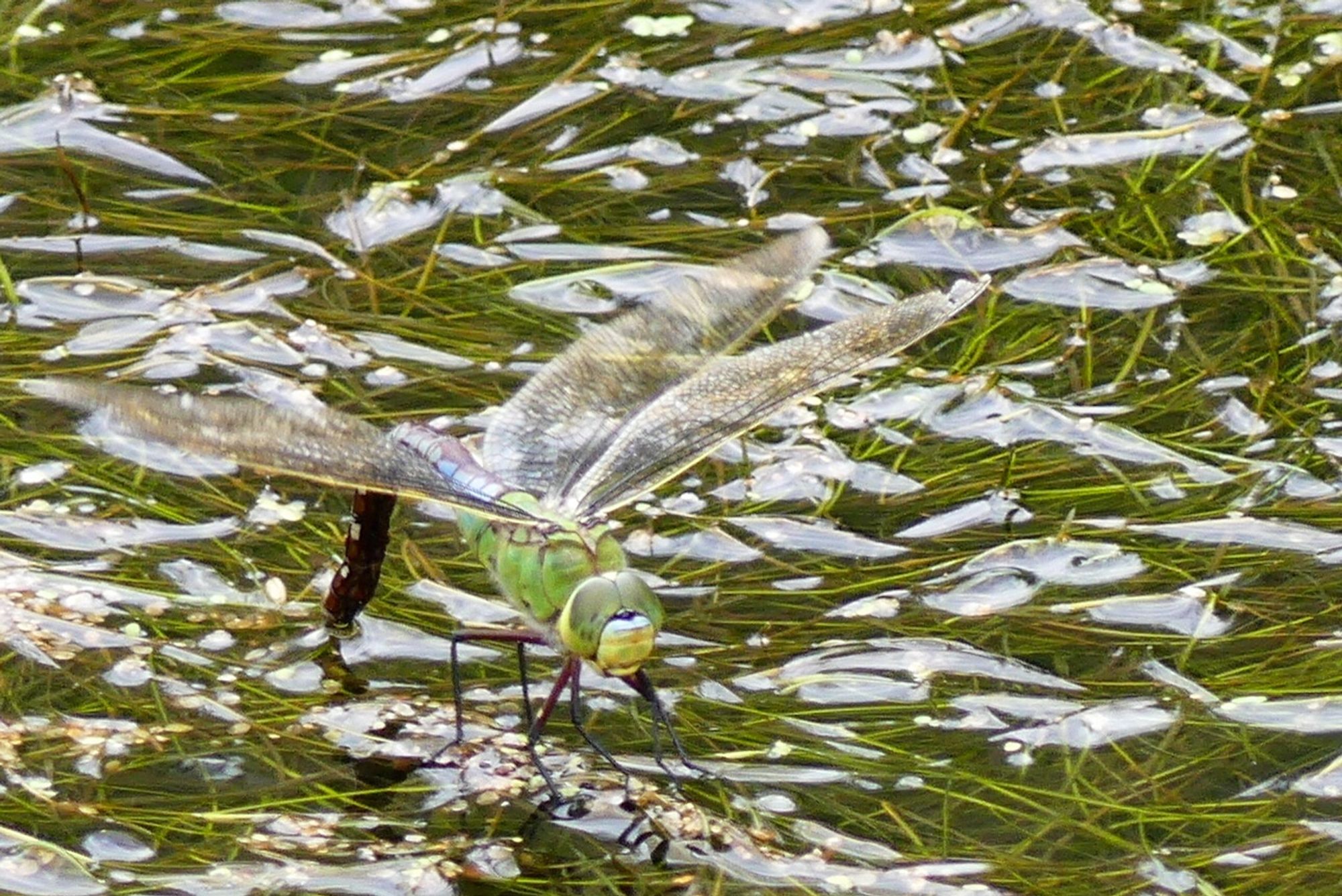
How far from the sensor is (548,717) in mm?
4145

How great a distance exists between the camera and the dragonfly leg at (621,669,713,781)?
3992mm

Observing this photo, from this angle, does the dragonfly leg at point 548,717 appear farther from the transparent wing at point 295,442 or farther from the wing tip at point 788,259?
the wing tip at point 788,259

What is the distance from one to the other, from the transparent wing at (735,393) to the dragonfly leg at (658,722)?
16.8 inches

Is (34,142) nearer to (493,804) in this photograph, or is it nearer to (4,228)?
(4,228)

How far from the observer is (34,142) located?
6285 millimetres

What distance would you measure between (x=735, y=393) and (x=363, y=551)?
2.82 ft

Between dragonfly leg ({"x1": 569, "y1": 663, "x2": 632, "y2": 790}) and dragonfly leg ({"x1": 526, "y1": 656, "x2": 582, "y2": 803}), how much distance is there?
1 centimetres

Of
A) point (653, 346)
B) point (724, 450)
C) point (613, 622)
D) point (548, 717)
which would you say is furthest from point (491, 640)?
point (724, 450)

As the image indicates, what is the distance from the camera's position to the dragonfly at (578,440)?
13.0 ft

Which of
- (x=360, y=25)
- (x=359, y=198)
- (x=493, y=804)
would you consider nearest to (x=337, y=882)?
(x=493, y=804)

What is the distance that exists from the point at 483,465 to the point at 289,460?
1.75ft

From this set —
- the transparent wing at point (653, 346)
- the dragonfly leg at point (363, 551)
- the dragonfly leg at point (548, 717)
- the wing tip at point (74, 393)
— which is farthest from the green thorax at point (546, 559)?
the wing tip at point (74, 393)

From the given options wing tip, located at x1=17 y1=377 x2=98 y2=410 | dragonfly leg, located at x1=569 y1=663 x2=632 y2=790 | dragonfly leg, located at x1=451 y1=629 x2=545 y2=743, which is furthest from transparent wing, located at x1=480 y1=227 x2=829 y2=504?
wing tip, located at x1=17 y1=377 x2=98 y2=410

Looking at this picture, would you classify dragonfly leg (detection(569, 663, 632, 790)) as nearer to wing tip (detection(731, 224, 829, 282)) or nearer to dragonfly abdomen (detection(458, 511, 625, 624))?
dragonfly abdomen (detection(458, 511, 625, 624))
